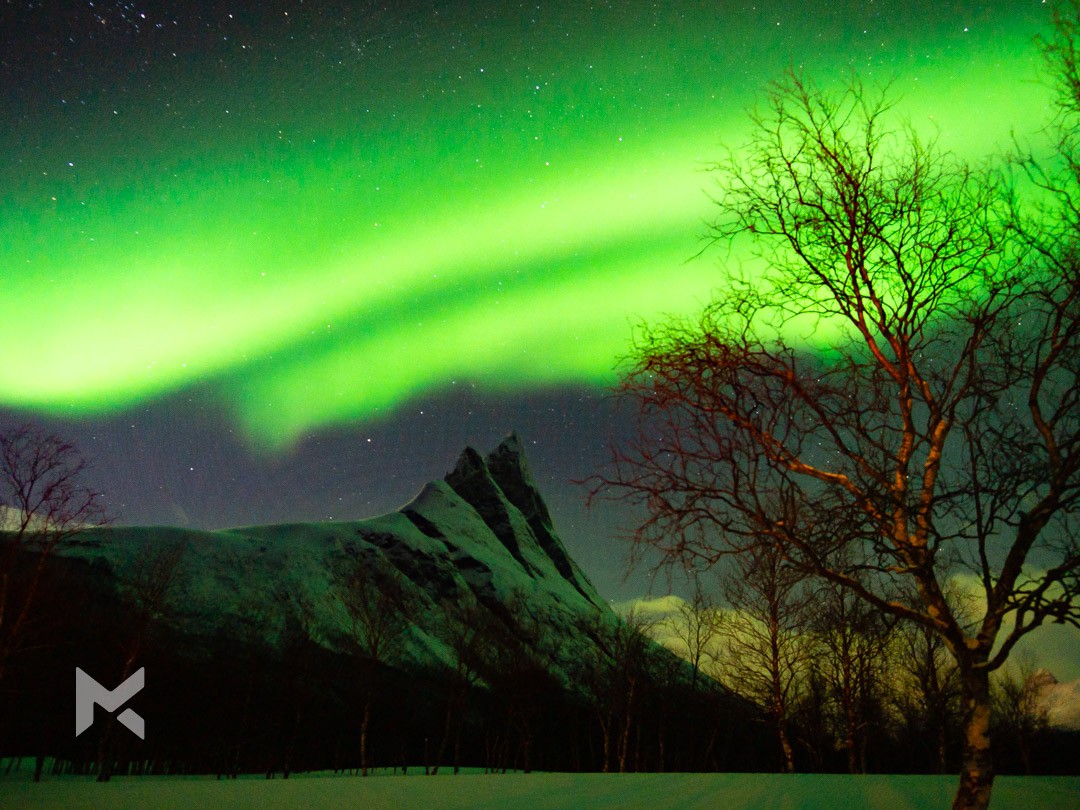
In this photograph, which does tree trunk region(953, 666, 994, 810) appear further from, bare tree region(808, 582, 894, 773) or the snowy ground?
bare tree region(808, 582, 894, 773)

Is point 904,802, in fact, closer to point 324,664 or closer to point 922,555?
point 922,555

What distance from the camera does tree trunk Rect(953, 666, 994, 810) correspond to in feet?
25.4

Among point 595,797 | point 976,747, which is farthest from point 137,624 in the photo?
point 976,747

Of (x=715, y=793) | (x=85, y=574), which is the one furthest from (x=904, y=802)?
(x=85, y=574)

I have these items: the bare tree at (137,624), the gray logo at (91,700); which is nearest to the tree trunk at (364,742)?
the bare tree at (137,624)

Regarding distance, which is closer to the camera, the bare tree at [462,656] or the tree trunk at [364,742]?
the tree trunk at [364,742]

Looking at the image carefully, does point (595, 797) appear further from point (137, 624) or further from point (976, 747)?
point (137, 624)

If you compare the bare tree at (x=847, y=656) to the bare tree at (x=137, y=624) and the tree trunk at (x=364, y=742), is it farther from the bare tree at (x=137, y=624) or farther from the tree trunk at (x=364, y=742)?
the bare tree at (x=137, y=624)

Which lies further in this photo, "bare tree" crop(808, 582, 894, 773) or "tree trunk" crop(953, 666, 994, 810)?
"bare tree" crop(808, 582, 894, 773)

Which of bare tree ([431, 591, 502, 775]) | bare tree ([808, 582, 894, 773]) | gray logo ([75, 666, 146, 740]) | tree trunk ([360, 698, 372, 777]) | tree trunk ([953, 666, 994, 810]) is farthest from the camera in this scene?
bare tree ([431, 591, 502, 775])

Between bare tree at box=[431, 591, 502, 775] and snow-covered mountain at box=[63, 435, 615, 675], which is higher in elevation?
snow-covered mountain at box=[63, 435, 615, 675]

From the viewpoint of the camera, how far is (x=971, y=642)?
819 centimetres

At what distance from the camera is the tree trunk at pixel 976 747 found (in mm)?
A: 7730

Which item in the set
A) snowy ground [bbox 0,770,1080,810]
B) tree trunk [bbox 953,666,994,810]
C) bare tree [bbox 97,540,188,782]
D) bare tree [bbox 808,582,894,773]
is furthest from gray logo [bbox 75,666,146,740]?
tree trunk [bbox 953,666,994,810]
